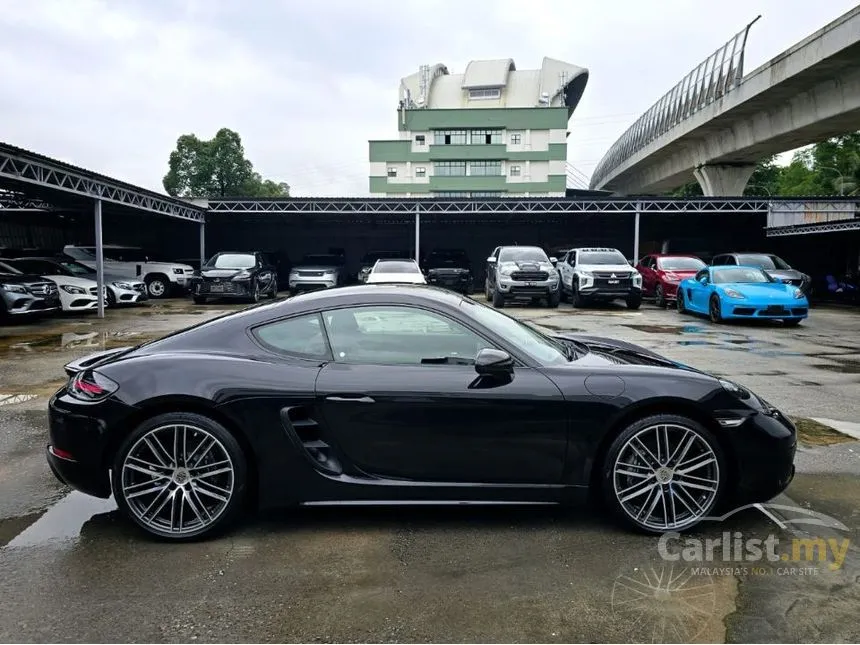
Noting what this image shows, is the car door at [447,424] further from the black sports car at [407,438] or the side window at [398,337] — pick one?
the side window at [398,337]

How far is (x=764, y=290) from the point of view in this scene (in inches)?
525

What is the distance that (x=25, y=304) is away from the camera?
1330 centimetres

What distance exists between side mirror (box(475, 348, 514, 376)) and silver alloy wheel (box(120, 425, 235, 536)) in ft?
4.63

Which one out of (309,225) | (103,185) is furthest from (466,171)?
(103,185)

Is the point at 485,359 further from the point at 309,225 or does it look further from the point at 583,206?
the point at 309,225

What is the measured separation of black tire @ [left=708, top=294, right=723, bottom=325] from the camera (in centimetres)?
1355

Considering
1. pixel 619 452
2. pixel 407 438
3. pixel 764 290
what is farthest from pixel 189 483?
pixel 764 290

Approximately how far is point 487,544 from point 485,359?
3.10ft

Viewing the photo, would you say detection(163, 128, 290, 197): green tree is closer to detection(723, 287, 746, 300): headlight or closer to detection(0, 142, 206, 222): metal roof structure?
detection(0, 142, 206, 222): metal roof structure

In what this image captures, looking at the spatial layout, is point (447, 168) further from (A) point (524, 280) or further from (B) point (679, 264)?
(A) point (524, 280)

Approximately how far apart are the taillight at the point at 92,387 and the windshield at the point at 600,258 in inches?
660

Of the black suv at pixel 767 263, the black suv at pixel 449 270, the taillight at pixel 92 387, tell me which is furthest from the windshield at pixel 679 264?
the taillight at pixel 92 387

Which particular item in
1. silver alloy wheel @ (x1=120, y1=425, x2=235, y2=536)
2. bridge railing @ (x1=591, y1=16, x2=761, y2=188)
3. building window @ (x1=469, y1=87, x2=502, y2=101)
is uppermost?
building window @ (x1=469, y1=87, x2=502, y2=101)

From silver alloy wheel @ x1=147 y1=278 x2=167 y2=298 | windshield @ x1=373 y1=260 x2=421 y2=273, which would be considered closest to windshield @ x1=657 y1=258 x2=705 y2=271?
windshield @ x1=373 y1=260 x2=421 y2=273
